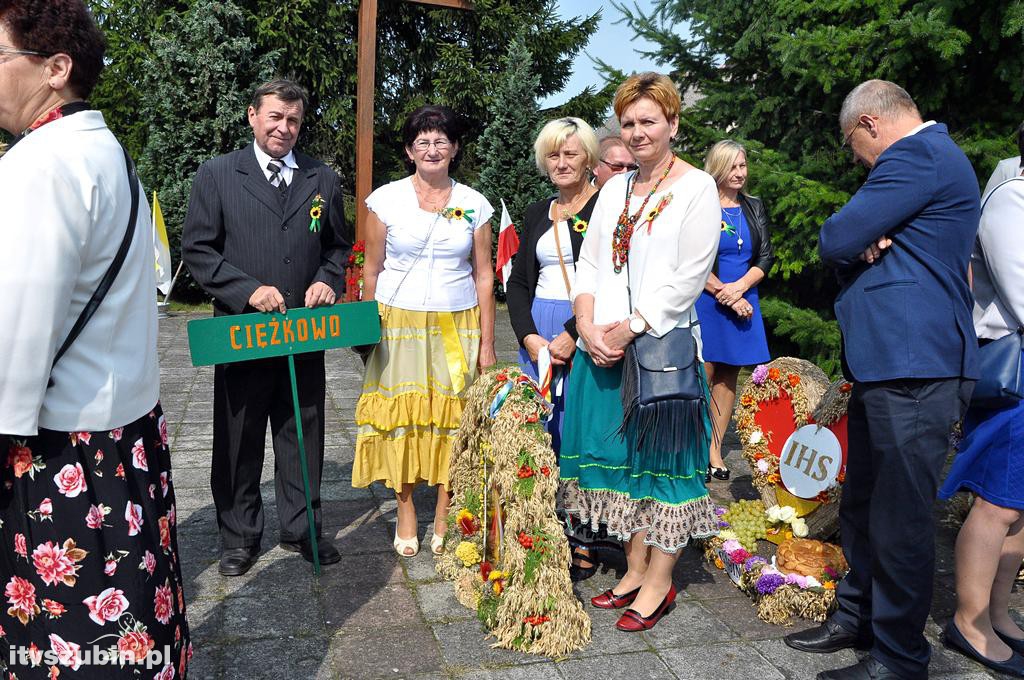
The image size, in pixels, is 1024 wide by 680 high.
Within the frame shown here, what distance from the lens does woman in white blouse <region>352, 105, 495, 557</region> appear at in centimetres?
388

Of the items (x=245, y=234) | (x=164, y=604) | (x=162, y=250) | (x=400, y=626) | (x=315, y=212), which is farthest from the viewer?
(x=162, y=250)

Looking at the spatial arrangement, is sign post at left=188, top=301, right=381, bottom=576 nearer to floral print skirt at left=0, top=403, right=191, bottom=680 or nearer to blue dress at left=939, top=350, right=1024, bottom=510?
floral print skirt at left=0, top=403, right=191, bottom=680

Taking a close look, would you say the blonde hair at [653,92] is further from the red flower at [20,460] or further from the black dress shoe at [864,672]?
the red flower at [20,460]

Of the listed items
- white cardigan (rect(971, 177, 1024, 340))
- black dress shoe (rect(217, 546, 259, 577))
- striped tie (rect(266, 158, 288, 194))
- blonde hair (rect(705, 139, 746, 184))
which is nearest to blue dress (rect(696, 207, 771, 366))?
blonde hair (rect(705, 139, 746, 184))

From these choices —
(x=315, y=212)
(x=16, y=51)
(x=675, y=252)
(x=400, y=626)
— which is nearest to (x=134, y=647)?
(x=16, y=51)

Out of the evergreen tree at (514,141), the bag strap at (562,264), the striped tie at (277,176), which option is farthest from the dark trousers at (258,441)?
the evergreen tree at (514,141)

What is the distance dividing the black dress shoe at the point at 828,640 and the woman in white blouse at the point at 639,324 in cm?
52

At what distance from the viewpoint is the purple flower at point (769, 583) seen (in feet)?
11.5

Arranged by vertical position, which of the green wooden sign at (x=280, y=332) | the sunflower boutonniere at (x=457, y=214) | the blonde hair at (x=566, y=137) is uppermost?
the blonde hair at (x=566, y=137)

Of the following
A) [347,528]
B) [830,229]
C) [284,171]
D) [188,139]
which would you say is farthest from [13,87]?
[188,139]

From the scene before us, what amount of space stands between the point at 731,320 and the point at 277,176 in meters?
2.84

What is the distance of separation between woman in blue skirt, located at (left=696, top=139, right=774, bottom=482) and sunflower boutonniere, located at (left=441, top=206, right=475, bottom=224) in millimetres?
1796

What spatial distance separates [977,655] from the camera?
124 inches

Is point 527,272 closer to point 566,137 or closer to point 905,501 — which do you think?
point 566,137
